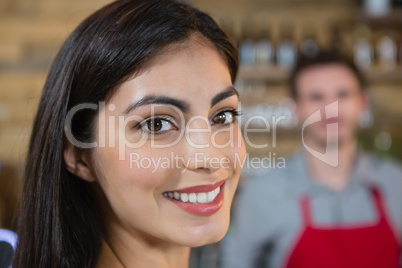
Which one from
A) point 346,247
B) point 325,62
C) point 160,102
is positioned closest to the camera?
point 160,102

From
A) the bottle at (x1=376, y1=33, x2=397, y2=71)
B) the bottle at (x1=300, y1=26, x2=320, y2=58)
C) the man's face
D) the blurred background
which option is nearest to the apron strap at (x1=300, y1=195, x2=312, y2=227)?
the man's face

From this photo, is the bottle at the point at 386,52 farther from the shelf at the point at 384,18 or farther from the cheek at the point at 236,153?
the cheek at the point at 236,153

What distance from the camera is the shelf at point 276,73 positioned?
2.79 meters

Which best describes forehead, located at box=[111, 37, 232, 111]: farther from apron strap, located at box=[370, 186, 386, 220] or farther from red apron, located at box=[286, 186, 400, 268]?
apron strap, located at box=[370, 186, 386, 220]

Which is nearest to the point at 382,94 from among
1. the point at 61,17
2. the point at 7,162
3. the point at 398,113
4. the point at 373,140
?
the point at 398,113

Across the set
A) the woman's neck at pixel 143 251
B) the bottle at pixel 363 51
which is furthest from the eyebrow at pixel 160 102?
the bottle at pixel 363 51

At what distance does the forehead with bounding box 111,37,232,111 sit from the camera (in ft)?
2.48

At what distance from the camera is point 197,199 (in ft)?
2.57

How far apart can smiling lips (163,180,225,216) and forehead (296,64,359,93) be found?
1.38 meters

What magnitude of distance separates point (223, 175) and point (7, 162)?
2435mm

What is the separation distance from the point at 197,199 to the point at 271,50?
7.23 ft

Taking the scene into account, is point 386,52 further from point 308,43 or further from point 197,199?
point 197,199

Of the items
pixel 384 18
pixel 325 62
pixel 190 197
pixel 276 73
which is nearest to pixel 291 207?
pixel 325 62

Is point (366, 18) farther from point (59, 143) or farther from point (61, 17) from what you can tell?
point (59, 143)
